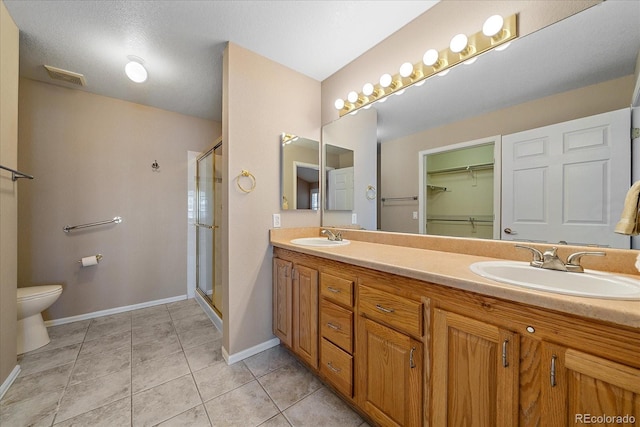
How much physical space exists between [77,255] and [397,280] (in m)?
3.12

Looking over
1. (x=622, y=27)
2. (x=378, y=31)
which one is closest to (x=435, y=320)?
(x=622, y=27)

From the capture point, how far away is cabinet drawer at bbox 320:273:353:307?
1.27 metres

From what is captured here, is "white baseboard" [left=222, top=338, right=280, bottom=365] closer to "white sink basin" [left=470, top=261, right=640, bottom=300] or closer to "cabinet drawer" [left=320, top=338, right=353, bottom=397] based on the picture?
"cabinet drawer" [left=320, top=338, right=353, bottom=397]

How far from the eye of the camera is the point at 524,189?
1.18 metres

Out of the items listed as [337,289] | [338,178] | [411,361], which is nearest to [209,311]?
[337,289]

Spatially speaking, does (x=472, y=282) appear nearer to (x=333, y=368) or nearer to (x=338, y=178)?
(x=333, y=368)

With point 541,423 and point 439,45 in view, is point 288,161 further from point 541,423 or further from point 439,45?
point 541,423

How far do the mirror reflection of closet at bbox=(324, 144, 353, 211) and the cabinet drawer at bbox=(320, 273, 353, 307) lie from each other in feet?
2.82

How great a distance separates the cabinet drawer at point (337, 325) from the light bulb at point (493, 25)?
1650 mm

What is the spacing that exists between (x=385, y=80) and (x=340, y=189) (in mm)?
923

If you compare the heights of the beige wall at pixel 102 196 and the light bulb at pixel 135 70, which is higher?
the light bulb at pixel 135 70

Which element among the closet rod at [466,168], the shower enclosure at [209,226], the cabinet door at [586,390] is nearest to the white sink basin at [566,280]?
the cabinet door at [586,390]

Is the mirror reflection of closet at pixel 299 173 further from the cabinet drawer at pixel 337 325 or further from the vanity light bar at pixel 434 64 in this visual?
the cabinet drawer at pixel 337 325

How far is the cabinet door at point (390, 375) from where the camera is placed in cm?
98
